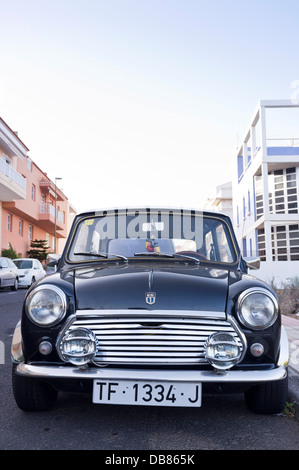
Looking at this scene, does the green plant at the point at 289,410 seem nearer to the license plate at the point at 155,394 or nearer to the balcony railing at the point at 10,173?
the license plate at the point at 155,394

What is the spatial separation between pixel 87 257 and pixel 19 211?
2723 centimetres

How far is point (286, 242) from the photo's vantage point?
2295 cm

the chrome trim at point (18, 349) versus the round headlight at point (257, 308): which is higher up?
the round headlight at point (257, 308)

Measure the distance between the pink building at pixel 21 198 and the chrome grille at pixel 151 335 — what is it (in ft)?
69.0

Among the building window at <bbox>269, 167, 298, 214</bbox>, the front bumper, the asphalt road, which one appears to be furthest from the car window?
the front bumper

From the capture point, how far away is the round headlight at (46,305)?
2711 millimetres

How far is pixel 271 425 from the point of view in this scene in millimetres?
2799

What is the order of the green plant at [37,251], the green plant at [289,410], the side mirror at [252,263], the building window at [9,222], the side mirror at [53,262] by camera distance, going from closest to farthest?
the green plant at [289,410] → the side mirror at [252,263] → the side mirror at [53,262] → the building window at [9,222] → the green plant at [37,251]

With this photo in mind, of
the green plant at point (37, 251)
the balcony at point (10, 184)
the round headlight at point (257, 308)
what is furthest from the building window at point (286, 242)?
the round headlight at point (257, 308)

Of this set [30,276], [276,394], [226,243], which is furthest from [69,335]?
[30,276]

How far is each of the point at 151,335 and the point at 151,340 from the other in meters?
0.03

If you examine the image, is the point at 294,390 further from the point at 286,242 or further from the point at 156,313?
the point at 286,242

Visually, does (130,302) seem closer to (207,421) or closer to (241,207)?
(207,421)

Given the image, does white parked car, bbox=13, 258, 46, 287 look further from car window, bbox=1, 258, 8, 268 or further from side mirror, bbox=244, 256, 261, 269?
side mirror, bbox=244, 256, 261, 269
